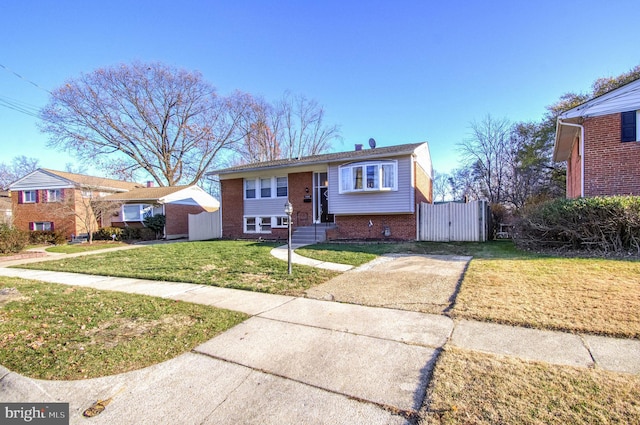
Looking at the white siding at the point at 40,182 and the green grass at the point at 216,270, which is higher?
the white siding at the point at 40,182

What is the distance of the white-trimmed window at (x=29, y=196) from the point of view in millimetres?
23812

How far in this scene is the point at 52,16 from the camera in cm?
1077

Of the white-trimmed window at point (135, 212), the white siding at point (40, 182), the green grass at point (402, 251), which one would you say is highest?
the white siding at point (40, 182)

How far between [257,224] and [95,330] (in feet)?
Answer: 43.3

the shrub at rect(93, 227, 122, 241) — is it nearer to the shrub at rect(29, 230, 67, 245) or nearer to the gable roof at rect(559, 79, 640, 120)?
the shrub at rect(29, 230, 67, 245)

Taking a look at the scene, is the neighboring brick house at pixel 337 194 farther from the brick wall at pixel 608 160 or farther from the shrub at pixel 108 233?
the shrub at pixel 108 233

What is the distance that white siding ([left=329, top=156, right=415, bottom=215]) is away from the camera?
12766mm

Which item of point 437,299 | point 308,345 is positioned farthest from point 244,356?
point 437,299

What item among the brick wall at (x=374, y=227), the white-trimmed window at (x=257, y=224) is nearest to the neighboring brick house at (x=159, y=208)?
the white-trimmed window at (x=257, y=224)

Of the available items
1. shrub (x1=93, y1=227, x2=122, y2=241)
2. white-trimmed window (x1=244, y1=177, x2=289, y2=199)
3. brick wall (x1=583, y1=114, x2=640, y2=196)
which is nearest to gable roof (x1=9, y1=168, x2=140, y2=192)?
shrub (x1=93, y1=227, x2=122, y2=241)

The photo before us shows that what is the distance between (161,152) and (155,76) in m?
6.73

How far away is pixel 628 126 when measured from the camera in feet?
30.9

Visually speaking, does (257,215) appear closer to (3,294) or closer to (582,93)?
(3,294)

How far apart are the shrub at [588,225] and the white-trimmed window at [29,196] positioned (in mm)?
32921
